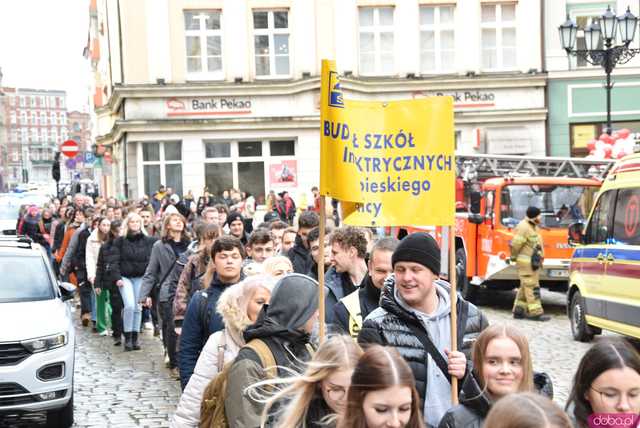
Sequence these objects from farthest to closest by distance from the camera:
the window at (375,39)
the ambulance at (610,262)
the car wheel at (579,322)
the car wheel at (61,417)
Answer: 1. the window at (375,39)
2. the car wheel at (579,322)
3. the ambulance at (610,262)
4. the car wheel at (61,417)

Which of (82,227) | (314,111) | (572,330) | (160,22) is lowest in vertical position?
(572,330)

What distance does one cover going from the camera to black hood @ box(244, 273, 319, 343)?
174 inches

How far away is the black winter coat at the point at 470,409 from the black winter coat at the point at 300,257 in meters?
6.02

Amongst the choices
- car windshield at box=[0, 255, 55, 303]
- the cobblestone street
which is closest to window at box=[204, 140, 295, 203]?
the cobblestone street

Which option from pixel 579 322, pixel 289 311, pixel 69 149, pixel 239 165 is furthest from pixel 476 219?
pixel 239 165

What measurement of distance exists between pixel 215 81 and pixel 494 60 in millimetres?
9628

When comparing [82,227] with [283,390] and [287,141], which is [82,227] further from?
[287,141]

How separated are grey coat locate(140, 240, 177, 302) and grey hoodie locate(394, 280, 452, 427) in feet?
20.3

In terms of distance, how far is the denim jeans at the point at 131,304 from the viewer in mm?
13328

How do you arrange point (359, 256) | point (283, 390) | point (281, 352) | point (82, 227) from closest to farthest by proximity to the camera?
point (283, 390) → point (281, 352) → point (359, 256) → point (82, 227)

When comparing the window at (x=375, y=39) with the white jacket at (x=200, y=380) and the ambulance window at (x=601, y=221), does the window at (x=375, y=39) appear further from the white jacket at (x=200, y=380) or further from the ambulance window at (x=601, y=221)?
the white jacket at (x=200, y=380)

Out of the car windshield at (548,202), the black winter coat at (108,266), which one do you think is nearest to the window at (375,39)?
the car windshield at (548,202)

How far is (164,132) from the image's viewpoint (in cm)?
3431

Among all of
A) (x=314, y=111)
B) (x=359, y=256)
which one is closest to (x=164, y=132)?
(x=314, y=111)
